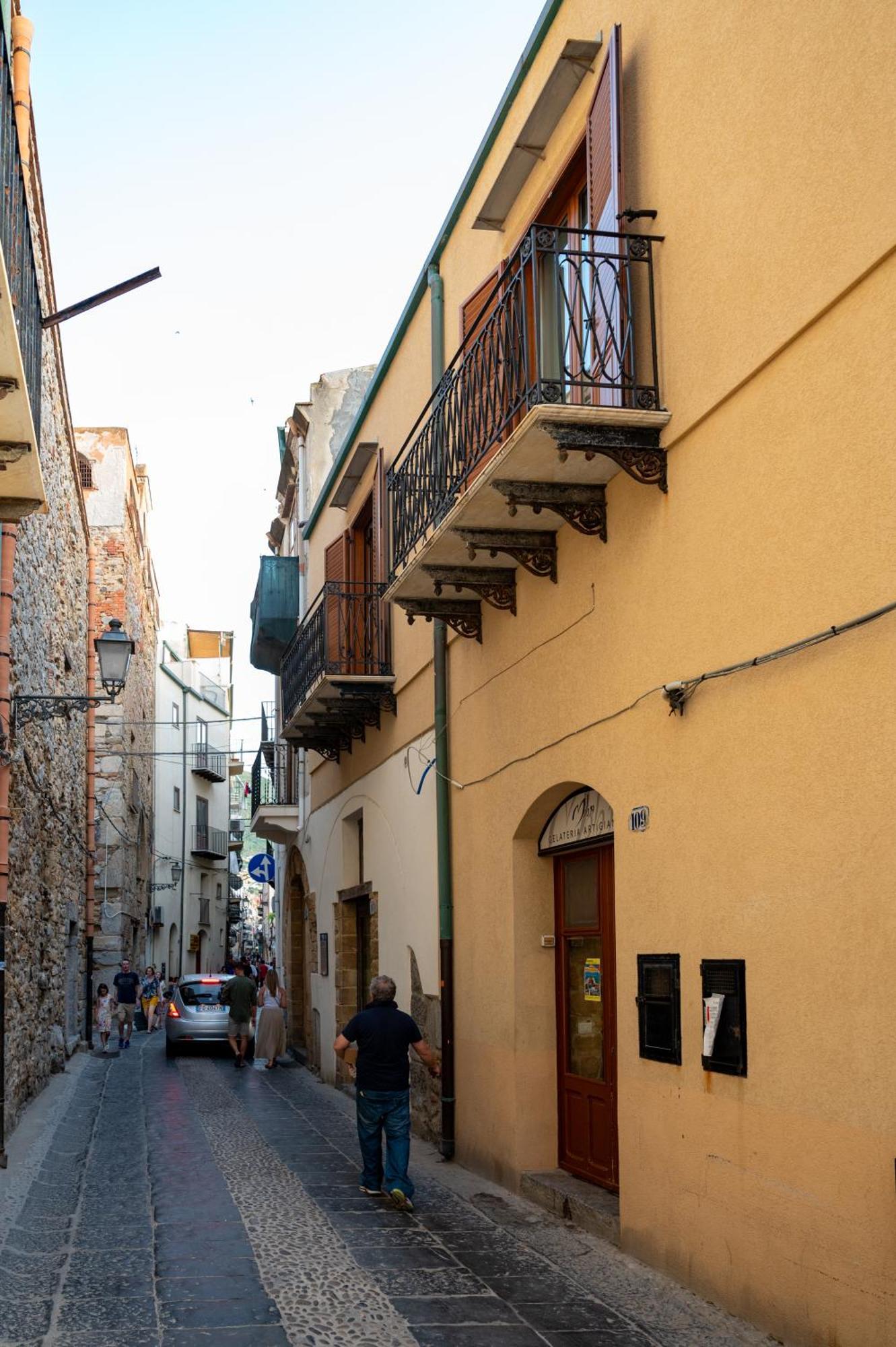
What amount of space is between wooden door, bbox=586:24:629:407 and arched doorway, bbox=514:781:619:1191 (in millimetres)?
2555

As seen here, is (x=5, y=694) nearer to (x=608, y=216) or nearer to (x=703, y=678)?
(x=608, y=216)

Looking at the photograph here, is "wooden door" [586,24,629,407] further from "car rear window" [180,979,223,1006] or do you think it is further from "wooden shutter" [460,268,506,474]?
"car rear window" [180,979,223,1006]

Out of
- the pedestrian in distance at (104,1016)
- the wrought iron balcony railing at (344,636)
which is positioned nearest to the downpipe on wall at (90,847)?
the pedestrian in distance at (104,1016)

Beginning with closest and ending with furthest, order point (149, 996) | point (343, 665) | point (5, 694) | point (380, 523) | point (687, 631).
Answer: point (687, 631)
point (5, 694)
point (380, 523)
point (343, 665)
point (149, 996)

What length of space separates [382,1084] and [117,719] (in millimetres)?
19894

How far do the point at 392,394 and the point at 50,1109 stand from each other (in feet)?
25.5

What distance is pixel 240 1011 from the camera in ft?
63.5

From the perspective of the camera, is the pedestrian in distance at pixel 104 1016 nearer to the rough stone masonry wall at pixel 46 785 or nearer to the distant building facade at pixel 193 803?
the rough stone masonry wall at pixel 46 785

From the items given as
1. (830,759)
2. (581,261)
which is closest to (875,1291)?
(830,759)

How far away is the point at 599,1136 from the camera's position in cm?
805

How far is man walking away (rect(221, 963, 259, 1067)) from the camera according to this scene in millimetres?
19172

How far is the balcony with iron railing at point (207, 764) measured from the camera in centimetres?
4312

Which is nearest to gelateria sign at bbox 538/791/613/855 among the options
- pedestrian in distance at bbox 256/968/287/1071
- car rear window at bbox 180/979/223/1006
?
pedestrian in distance at bbox 256/968/287/1071

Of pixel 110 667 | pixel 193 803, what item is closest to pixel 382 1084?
pixel 110 667
